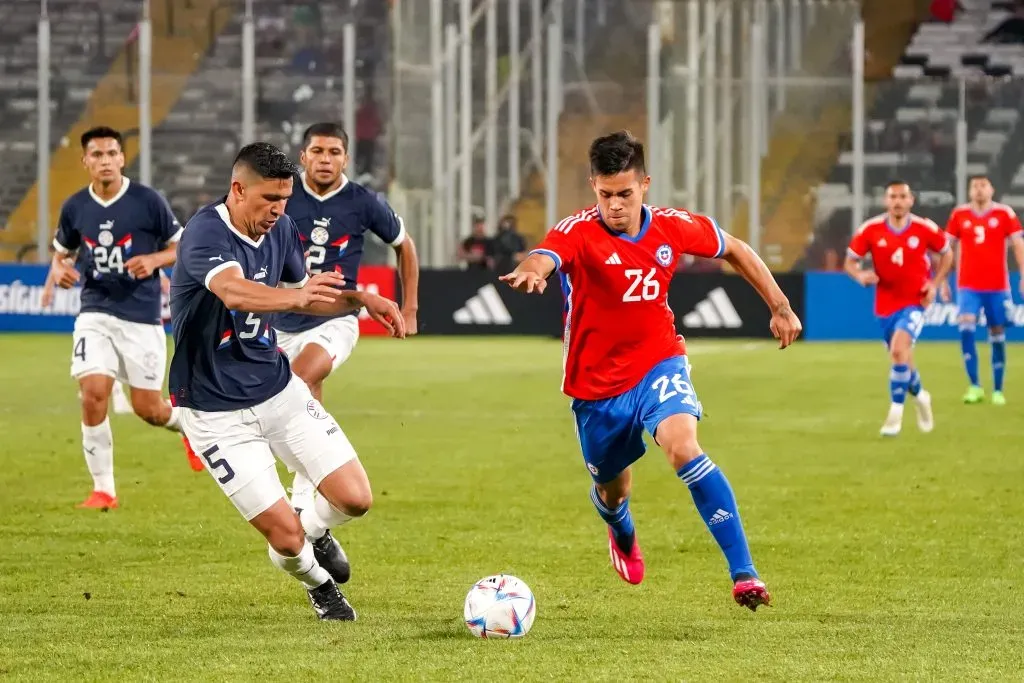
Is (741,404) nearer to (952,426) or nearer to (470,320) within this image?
(952,426)

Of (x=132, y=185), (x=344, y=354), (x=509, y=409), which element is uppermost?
(x=132, y=185)

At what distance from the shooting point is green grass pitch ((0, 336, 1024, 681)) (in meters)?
6.36

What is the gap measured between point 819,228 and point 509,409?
13.9 m

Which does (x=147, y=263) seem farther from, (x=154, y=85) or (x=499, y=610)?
(x=154, y=85)

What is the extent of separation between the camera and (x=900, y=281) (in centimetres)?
1530

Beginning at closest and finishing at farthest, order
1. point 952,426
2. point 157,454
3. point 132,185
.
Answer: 1. point 132,185
2. point 157,454
3. point 952,426

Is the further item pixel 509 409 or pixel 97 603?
pixel 509 409

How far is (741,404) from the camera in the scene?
17.8 m

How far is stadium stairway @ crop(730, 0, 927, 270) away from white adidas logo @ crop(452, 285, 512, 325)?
4.24 metres

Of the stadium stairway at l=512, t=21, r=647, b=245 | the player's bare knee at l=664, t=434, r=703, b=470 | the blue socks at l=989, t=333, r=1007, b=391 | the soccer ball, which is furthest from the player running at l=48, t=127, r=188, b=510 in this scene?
the stadium stairway at l=512, t=21, r=647, b=245

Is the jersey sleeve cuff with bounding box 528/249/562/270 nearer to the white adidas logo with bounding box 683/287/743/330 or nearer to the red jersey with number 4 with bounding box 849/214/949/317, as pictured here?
the red jersey with number 4 with bounding box 849/214/949/317

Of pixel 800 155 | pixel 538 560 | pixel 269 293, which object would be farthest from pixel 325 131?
pixel 800 155

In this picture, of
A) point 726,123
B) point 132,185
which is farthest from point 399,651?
point 726,123

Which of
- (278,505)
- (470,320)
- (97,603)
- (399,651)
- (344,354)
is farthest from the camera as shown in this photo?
(470,320)
